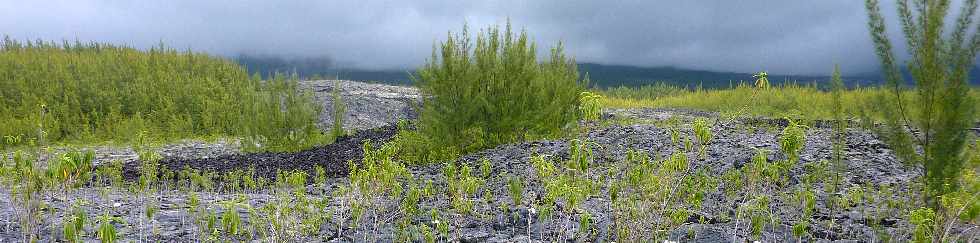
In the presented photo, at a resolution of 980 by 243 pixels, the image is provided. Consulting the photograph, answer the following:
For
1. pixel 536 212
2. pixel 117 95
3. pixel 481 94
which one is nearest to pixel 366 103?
pixel 117 95

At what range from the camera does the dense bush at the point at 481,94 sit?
11617 millimetres

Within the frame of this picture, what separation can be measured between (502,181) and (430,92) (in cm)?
385

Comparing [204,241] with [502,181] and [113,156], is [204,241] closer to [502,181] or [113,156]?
[502,181]

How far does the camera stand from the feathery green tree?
17.2ft

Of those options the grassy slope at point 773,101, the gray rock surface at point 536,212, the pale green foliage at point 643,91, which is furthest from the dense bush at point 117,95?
the pale green foliage at point 643,91

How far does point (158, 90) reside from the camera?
24031 millimetres

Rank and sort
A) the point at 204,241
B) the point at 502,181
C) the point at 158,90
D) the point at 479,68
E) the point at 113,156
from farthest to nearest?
the point at 158,90
the point at 113,156
the point at 479,68
the point at 502,181
the point at 204,241

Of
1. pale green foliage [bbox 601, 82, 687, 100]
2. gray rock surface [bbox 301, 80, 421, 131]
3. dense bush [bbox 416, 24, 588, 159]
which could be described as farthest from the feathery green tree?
pale green foliage [bbox 601, 82, 687, 100]

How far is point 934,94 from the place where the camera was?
539cm

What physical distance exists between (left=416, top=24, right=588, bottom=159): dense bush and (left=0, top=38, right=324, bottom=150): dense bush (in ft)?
17.3

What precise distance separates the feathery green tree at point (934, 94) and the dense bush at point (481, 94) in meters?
6.35

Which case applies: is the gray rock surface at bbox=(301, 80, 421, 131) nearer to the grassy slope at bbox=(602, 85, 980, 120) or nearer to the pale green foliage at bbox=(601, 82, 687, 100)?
the grassy slope at bbox=(602, 85, 980, 120)

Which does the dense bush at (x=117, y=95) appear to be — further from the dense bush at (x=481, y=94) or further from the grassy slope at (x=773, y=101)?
the grassy slope at (x=773, y=101)

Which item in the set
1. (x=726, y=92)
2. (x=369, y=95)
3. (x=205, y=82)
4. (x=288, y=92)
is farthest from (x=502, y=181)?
(x=726, y=92)
